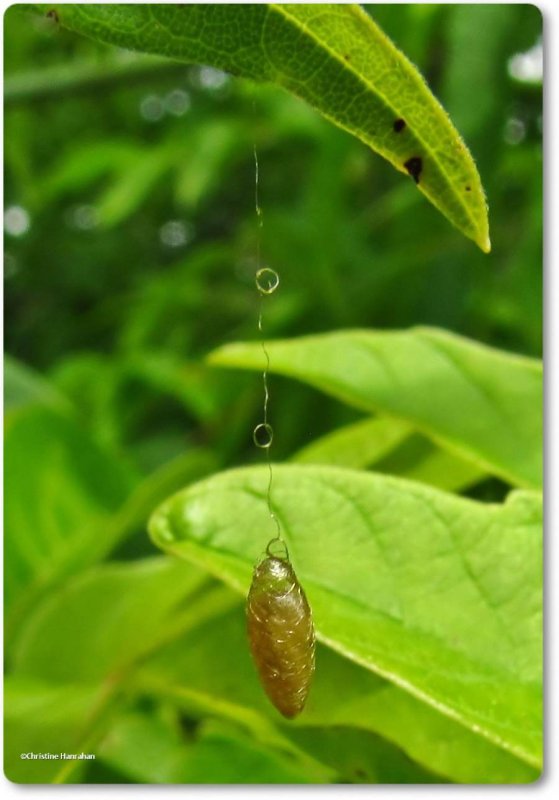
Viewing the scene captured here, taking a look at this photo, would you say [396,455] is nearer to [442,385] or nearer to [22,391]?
[442,385]

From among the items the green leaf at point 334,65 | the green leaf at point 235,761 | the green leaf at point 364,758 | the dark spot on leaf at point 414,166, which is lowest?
the green leaf at point 235,761

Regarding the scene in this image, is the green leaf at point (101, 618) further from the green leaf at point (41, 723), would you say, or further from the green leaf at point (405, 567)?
the green leaf at point (405, 567)

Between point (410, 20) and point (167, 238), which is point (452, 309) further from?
point (167, 238)

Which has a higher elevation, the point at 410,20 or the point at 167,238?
the point at 410,20

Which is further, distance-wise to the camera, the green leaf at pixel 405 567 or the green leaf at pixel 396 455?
the green leaf at pixel 396 455

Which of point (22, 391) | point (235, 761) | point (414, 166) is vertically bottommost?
point (235, 761)

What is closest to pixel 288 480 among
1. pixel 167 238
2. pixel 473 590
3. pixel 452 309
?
pixel 473 590

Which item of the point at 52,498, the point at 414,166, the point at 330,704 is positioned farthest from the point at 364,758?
the point at 52,498

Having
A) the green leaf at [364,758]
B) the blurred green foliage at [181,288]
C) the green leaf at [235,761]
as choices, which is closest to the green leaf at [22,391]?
the blurred green foliage at [181,288]
